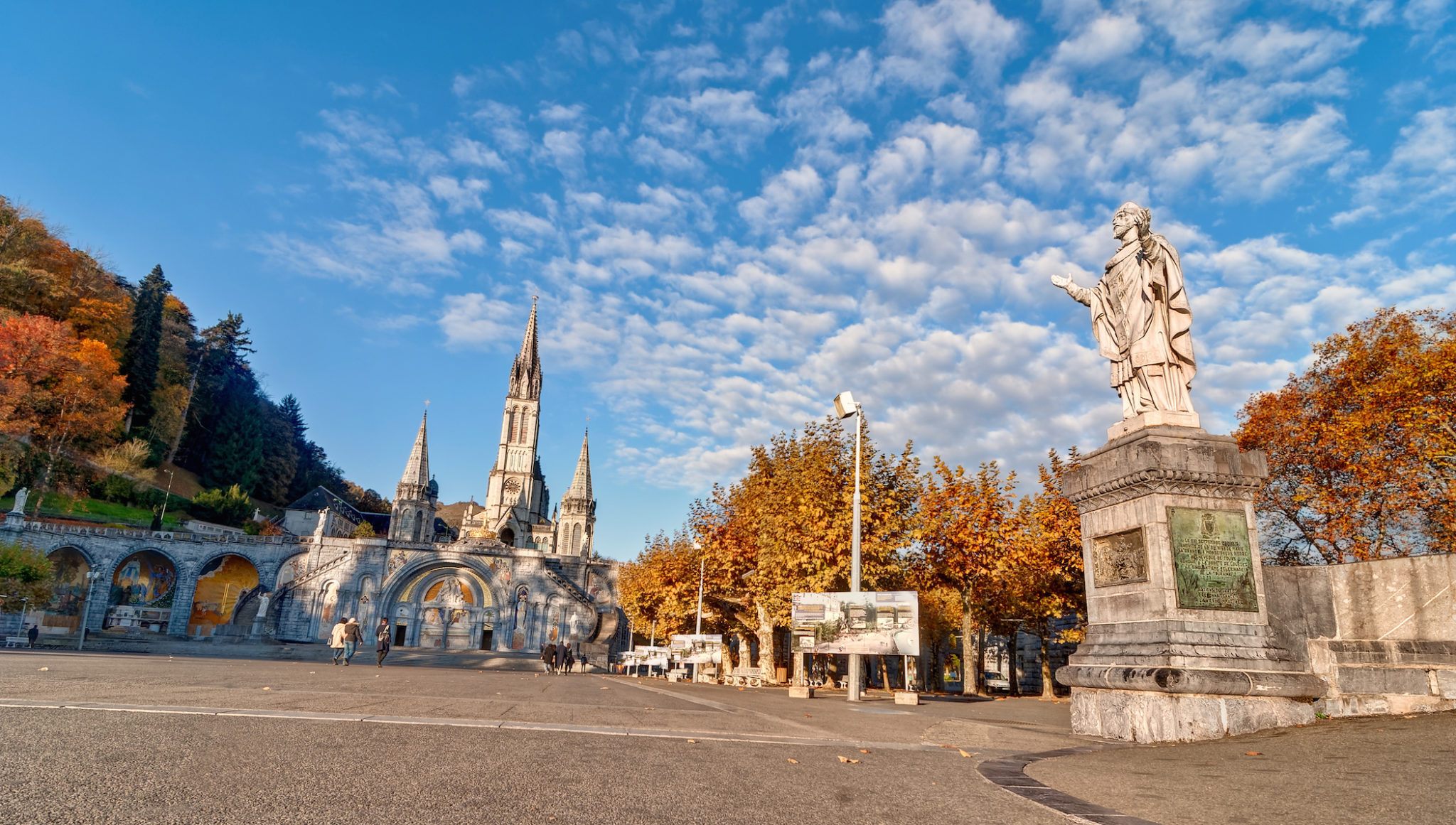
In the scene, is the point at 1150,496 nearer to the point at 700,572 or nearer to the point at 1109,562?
the point at 1109,562

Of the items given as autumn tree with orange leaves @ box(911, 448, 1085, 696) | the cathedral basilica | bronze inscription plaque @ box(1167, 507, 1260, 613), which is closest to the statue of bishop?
bronze inscription plaque @ box(1167, 507, 1260, 613)

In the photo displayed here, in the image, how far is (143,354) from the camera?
70000 mm

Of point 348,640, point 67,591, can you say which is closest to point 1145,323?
point 348,640

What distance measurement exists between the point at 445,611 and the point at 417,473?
28.1 metres

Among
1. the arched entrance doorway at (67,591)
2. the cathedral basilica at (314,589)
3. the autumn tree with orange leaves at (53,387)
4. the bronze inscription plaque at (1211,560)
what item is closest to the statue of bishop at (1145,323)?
the bronze inscription plaque at (1211,560)

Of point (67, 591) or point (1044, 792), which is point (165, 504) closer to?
point (67, 591)

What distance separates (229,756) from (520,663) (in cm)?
4158

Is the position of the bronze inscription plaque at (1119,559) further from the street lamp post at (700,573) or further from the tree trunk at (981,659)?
the tree trunk at (981,659)

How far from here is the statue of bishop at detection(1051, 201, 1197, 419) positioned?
900 centimetres

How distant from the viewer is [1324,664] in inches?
314

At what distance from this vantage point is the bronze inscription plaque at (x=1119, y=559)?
325 inches

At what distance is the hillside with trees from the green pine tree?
4.1 inches

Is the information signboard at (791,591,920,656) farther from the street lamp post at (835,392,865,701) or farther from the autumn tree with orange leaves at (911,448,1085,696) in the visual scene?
the autumn tree with orange leaves at (911,448,1085,696)

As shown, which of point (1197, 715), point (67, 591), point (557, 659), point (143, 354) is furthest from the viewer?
point (143, 354)
